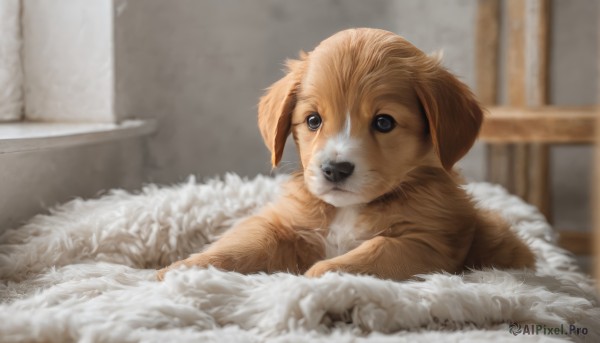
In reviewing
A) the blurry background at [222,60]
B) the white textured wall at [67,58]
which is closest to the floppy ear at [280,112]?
the white textured wall at [67,58]

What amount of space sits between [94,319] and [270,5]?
2.30 m

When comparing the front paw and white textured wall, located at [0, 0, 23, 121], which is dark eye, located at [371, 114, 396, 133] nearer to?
the front paw

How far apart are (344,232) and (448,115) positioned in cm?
34

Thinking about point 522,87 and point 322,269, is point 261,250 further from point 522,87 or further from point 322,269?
point 522,87

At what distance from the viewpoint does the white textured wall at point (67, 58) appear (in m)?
2.58

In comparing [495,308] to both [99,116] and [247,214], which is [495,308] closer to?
[247,214]

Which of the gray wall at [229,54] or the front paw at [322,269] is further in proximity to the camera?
the gray wall at [229,54]

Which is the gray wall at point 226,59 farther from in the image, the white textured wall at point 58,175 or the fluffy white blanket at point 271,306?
the fluffy white blanket at point 271,306

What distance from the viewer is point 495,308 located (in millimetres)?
1312

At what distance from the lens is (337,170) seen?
4.73 ft

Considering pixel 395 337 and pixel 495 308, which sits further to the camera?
pixel 495 308

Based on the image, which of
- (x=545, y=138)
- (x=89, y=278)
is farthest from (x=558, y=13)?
(x=89, y=278)

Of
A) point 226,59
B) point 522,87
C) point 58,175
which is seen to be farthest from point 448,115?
point 522,87

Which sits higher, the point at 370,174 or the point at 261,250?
the point at 370,174
